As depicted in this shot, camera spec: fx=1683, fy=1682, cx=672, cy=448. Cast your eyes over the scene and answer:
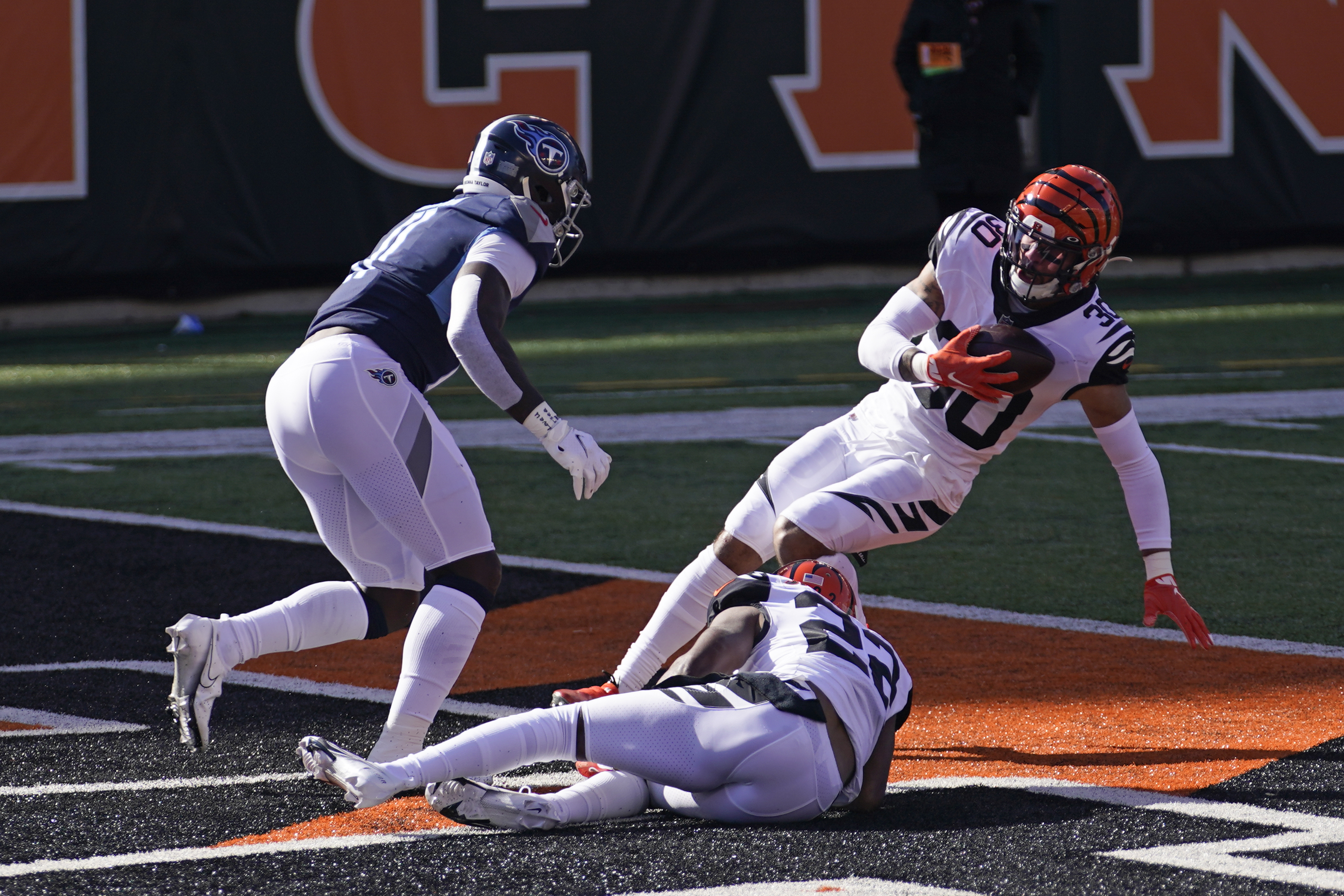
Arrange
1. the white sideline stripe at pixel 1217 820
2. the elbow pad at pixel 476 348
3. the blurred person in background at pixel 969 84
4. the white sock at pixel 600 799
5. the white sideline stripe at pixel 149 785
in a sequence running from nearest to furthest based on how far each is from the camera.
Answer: the white sideline stripe at pixel 1217 820, the white sock at pixel 600 799, the white sideline stripe at pixel 149 785, the elbow pad at pixel 476 348, the blurred person in background at pixel 969 84

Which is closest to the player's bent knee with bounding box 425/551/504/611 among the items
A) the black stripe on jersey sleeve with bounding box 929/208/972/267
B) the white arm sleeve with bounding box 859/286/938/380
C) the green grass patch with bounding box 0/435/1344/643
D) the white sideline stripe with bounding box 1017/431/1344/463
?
the white arm sleeve with bounding box 859/286/938/380

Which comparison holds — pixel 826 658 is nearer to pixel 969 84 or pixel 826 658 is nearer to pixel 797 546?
pixel 797 546

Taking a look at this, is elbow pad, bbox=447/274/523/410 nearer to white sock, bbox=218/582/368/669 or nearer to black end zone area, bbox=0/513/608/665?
white sock, bbox=218/582/368/669

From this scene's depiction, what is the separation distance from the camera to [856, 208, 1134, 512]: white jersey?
430 centimetres

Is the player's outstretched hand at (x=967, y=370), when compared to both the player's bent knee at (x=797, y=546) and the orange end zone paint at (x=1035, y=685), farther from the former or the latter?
the orange end zone paint at (x=1035, y=685)

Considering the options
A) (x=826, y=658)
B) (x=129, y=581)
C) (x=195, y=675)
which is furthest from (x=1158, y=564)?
(x=129, y=581)

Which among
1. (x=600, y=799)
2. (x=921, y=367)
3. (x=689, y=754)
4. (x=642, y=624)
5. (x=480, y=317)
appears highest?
(x=480, y=317)

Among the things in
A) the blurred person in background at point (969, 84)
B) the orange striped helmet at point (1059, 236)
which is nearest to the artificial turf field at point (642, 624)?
the orange striped helmet at point (1059, 236)

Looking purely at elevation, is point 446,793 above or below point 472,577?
below

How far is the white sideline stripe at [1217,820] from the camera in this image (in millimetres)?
3027

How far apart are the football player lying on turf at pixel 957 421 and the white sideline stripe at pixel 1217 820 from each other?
0.75m

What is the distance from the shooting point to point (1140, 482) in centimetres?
434

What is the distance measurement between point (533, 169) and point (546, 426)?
0.73 m

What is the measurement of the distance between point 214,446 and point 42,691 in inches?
176
